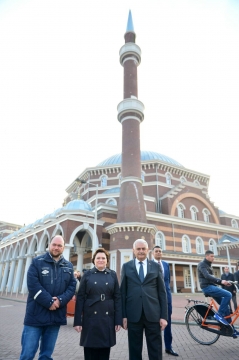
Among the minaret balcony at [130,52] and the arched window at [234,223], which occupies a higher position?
the minaret balcony at [130,52]

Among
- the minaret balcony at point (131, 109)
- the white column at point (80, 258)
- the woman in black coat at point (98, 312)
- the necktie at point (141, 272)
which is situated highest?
the minaret balcony at point (131, 109)

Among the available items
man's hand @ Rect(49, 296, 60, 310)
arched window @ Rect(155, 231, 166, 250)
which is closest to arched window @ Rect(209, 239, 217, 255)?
arched window @ Rect(155, 231, 166, 250)

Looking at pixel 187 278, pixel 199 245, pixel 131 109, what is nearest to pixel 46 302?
pixel 131 109

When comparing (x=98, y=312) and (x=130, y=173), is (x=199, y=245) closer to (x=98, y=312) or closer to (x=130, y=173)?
(x=130, y=173)

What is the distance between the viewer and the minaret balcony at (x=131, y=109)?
27.9 meters

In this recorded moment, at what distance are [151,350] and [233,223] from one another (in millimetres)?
40764

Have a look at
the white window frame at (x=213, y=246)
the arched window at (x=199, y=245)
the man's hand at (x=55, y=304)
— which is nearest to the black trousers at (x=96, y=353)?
the man's hand at (x=55, y=304)

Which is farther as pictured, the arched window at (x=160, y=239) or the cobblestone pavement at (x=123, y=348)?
the arched window at (x=160, y=239)

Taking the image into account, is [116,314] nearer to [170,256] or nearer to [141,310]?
[141,310]

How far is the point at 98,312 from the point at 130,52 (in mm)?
32601

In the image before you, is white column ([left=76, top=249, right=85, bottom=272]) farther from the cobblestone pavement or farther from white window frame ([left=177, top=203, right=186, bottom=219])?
the cobblestone pavement

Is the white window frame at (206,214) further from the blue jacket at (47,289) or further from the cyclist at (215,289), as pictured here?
the blue jacket at (47,289)

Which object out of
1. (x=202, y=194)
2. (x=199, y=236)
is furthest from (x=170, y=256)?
(x=202, y=194)

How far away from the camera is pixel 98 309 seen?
3.67m
